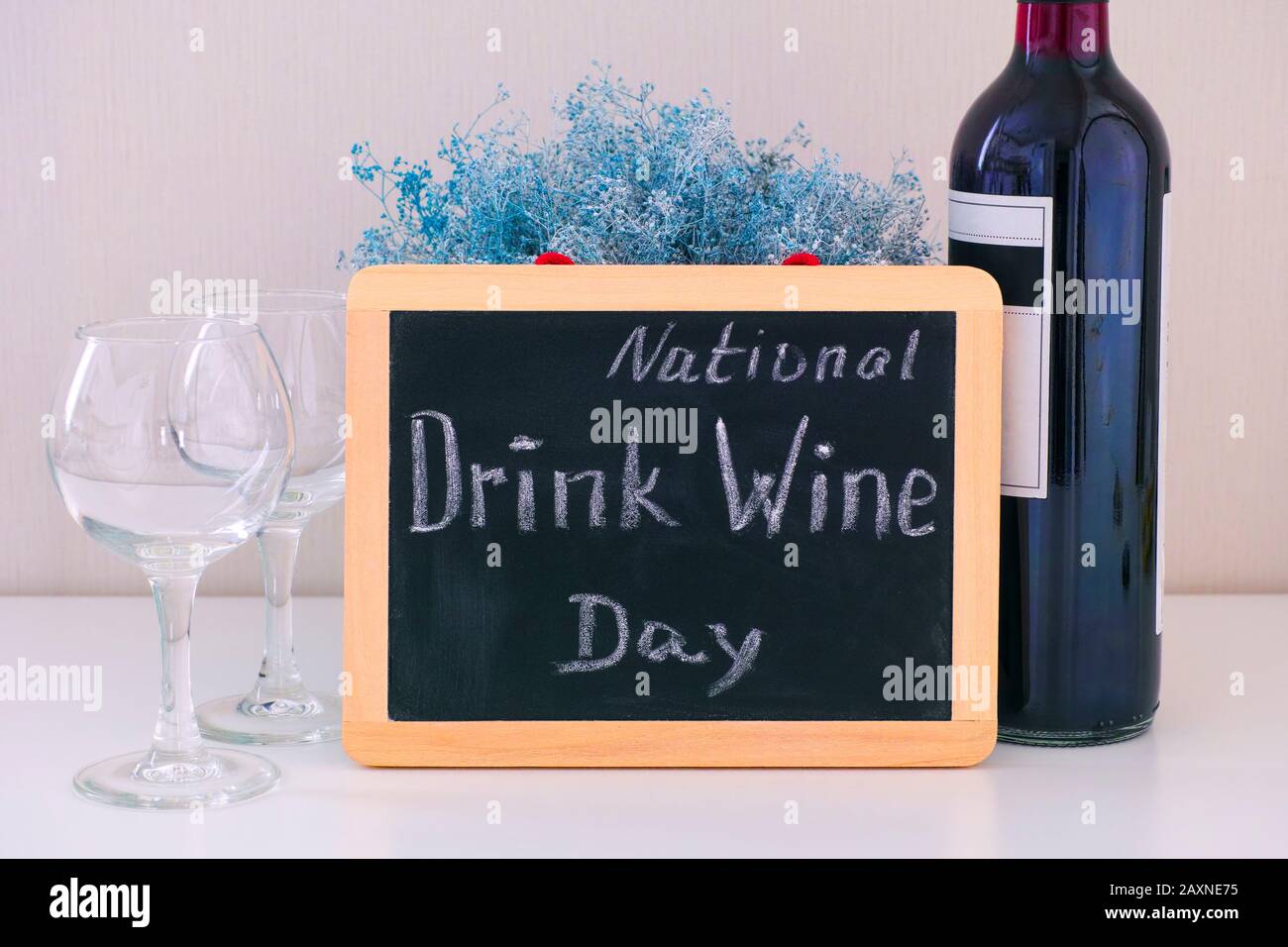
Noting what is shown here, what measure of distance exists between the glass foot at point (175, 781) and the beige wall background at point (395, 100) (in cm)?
47

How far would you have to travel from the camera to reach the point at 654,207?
36.2 inches

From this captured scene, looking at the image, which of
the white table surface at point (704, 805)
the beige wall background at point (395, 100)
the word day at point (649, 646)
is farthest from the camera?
the beige wall background at point (395, 100)

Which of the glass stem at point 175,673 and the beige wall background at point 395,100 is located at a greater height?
the beige wall background at point 395,100

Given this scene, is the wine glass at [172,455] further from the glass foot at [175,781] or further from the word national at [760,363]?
the word national at [760,363]

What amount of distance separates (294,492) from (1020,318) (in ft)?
1.40

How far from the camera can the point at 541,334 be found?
0.83 m

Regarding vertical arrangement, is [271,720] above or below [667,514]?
below

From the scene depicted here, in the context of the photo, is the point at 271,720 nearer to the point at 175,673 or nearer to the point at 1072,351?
the point at 175,673

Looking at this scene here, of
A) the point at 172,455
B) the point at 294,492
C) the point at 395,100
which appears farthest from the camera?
the point at 395,100

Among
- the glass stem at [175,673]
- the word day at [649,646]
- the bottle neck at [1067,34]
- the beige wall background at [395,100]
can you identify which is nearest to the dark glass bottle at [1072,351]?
the bottle neck at [1067,34]

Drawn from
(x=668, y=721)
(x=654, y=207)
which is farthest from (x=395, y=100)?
(x=668, y=721)

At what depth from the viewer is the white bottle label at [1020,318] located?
32.8 inches

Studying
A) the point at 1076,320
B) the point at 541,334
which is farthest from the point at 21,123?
the point at 1076,320
